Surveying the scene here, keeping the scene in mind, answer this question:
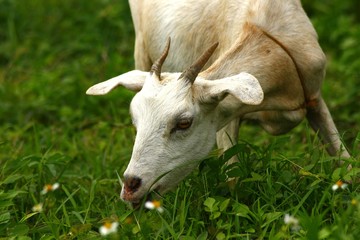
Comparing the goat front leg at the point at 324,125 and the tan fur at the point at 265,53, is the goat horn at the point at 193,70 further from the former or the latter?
the goat front leg at the point at 324,125

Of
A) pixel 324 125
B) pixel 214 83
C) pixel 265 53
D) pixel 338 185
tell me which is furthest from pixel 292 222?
pixel 324 125

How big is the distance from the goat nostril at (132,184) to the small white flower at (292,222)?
79 cm

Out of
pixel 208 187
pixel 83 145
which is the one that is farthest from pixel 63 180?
pixel 208 187

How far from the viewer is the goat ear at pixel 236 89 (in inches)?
185

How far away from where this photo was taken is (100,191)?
5715mm

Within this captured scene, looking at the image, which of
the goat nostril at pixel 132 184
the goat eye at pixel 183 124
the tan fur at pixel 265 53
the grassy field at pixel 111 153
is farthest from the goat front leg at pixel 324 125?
the goat nostril at pixel 132 184

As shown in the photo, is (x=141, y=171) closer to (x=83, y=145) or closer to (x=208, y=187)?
(x=208, y=187)

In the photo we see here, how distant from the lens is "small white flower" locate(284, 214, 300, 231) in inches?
169

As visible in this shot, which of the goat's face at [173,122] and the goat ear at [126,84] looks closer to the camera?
the goat's face at [173,122]

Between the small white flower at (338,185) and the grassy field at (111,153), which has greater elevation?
the small white flower at (338,185)

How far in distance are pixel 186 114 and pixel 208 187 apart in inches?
19.3

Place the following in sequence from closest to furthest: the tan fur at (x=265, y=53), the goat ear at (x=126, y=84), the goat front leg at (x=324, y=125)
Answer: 1. the goat ear at (x=126, y=84)
2. the tan fur at (x=265, y=53)
3. the goat front leg at (x=324, y=125)

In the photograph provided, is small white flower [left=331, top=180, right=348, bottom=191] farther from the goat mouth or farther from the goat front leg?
the goat front leg

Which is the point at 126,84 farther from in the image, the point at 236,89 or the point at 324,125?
the point at 324,125
